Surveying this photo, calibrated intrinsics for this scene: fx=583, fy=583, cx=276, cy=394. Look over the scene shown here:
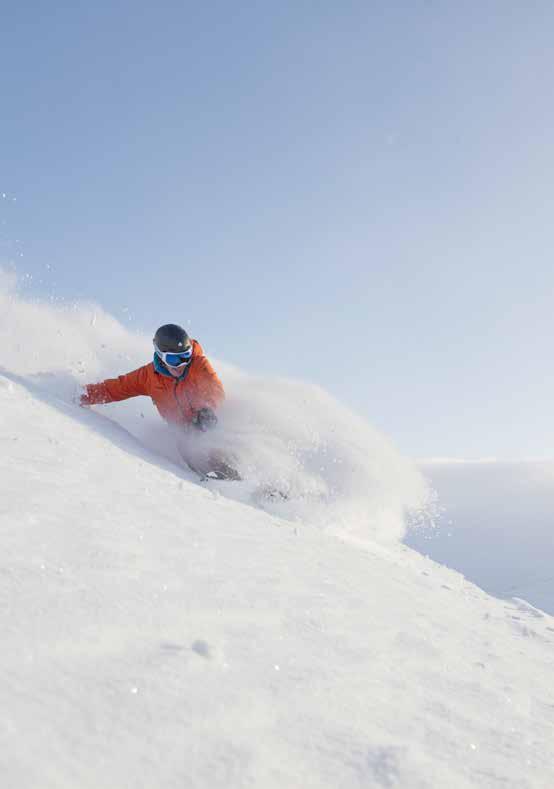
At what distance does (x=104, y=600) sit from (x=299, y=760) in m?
0.71

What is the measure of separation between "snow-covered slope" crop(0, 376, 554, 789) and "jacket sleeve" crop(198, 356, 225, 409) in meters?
3.17

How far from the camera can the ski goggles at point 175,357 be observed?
20.1 feet

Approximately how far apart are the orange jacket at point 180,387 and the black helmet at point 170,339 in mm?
275

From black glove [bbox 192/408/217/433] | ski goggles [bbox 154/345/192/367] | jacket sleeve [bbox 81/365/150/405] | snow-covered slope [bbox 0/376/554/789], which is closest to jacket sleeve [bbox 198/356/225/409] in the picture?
black glove [bbox 192/408/217/433]

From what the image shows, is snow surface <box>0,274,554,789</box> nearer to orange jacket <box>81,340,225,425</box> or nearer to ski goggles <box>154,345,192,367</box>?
ski goggles <box>154,345,192,367</box>

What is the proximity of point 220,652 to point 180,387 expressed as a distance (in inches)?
192

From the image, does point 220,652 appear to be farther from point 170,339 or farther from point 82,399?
point 82,399

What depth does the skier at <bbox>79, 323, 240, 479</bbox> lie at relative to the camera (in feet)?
20.0

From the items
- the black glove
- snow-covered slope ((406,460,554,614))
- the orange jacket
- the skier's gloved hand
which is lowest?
the skier's gloved hand

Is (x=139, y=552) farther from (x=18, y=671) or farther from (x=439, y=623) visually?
(x=439, y=623)

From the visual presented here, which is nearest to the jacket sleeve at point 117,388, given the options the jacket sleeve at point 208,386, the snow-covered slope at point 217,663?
the jacket sleeve at point 208,386

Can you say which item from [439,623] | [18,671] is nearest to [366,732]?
[18,671]

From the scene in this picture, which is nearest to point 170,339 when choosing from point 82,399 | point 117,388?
point 117,388

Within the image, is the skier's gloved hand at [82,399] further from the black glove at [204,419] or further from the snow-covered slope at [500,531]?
the snow-covered slope at [500,531]
